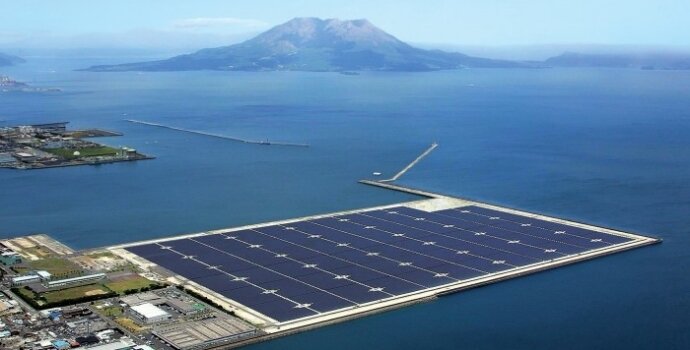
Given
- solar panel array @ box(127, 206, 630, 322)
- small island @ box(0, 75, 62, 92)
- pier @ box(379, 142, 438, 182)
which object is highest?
small island @ box(0, 75, 62, 92)

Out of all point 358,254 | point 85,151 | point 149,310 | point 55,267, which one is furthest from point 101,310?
point 85,151

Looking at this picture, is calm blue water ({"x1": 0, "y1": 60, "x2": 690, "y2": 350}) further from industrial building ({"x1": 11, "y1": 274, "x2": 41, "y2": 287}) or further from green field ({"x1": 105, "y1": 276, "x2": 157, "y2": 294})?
green field ({"x1": 105, "y1": 276, "x2": 157, "y2": 294})

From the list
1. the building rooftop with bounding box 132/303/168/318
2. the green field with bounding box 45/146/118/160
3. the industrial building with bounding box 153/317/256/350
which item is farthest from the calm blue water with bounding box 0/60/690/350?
the building rooftop with bounding box 132/303/168/318

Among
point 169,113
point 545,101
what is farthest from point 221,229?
point 545,101

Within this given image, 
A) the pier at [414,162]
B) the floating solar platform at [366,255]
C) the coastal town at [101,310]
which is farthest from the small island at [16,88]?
the coastal town at [101,310]

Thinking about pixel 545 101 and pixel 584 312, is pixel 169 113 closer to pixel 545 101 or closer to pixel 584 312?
pixel 545 101

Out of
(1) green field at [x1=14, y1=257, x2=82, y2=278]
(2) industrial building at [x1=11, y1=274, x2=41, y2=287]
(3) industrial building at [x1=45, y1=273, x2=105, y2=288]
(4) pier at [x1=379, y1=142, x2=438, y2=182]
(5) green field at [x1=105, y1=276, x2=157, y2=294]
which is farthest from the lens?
(4) pier at [x1=379, y1=142, x2=438, y2=182]

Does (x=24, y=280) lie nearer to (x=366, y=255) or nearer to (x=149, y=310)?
(x=149, y=310)
